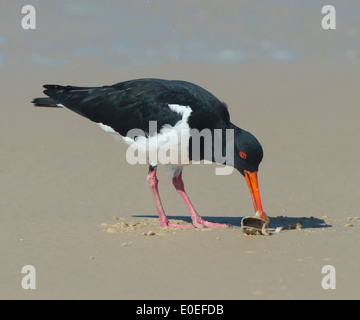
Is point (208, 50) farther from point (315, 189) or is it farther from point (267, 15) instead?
point (315, 189)

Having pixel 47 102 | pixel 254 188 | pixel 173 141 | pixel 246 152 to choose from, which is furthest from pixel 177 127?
pixel 47 102

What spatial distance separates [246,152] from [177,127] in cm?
84

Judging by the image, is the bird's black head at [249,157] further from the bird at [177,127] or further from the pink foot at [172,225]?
the pink foot at [172,225]

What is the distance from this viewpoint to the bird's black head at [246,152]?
8.74 meters

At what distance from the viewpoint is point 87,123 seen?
16.8 metres

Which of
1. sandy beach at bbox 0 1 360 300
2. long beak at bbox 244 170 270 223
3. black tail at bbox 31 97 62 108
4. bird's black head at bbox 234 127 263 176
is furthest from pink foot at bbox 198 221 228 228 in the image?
black tail at bbox 31 97 62 108

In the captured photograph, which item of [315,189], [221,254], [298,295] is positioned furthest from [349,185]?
[298,295]

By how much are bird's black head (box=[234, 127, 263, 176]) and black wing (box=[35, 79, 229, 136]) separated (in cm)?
41

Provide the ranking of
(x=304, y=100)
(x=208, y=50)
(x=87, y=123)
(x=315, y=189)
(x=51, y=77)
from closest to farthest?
(x=315, y=189), (x=87, y=123), (x=304, y=100), (x=51, y=77), (x=208, y=50)

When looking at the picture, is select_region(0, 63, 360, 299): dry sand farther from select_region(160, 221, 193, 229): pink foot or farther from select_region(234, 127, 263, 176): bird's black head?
select_region(234, 127, 263, 176): bird's black head

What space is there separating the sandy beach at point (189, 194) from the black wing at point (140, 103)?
3.97 feet

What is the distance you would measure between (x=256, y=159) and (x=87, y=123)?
8.52 metres

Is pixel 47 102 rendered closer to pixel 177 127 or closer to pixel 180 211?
pixel 177 127

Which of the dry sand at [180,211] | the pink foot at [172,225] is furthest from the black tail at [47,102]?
the pink foot at [172,225]
